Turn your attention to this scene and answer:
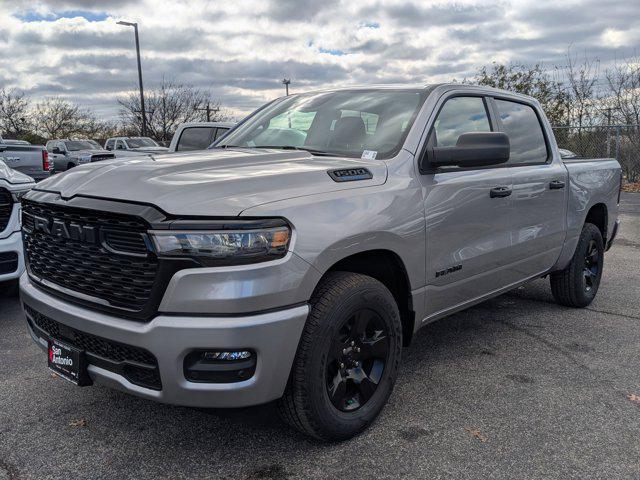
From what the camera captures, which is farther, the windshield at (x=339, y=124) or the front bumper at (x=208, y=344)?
the windshield at (x=339, y=124)

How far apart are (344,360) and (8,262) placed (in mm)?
3287

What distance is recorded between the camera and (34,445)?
2836 mm

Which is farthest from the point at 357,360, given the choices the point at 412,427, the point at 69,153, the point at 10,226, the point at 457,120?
the point at 69,153

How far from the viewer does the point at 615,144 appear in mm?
17281

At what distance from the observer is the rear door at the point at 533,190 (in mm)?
4039

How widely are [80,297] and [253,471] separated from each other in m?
1.10

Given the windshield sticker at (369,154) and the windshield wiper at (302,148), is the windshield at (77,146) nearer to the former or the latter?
the windshield wiper at (302,148)

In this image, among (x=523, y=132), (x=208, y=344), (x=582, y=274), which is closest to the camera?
(x=208, y=344)

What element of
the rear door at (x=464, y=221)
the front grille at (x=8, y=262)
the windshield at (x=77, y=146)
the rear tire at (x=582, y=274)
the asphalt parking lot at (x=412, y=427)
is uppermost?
the windshield at (x=77, y=146)

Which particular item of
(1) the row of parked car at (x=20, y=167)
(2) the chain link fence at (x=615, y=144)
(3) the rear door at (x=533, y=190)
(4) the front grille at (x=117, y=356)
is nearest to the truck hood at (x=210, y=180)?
(4) the front grille at (x=117, y=356)

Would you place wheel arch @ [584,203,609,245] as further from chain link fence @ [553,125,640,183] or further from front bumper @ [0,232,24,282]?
chain link fence @ [553,125,640,183]

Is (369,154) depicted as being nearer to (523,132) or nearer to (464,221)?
(464,221)

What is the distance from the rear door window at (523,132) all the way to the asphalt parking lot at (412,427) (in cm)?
139

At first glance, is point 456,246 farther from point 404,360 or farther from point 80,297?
point 80,297
